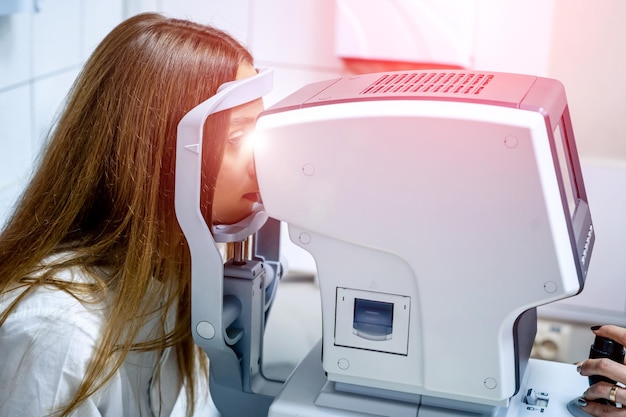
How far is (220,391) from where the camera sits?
1.05 metres

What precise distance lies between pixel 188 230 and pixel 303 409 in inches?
10.0

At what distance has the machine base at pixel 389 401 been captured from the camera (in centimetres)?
89

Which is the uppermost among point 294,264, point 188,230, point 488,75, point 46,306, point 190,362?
point 488,75

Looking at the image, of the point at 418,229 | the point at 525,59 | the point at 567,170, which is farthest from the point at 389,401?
the point at 525,59

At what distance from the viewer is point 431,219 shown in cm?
79

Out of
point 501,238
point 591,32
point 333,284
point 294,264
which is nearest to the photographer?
point 501,238

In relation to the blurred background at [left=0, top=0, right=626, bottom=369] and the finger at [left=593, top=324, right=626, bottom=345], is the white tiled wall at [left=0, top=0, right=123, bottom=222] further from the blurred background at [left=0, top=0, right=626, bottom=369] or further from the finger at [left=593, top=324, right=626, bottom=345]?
the finger at [left=593, top=324, right=626, bottom=345]

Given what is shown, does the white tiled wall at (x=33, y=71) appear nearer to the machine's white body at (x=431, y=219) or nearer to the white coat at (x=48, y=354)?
the white coat at (x=48, y=354)

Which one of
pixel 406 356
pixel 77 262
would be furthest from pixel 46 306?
pixel 406 356

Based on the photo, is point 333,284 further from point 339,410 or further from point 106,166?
point 106,166

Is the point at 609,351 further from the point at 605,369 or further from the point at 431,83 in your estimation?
the point at 431,83

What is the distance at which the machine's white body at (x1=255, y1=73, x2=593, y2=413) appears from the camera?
0.75m

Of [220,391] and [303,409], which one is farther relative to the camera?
[220,391]

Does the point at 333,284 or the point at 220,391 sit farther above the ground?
the point at 333,284
